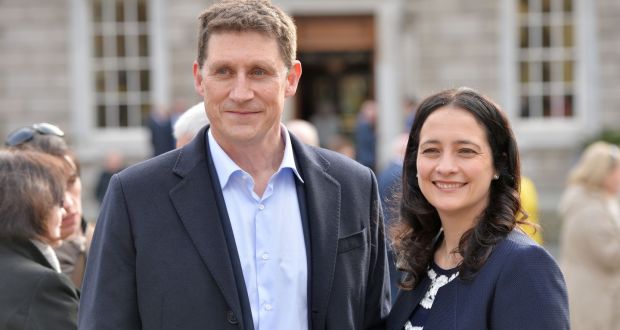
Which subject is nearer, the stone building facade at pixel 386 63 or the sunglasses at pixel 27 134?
the sunglasses at pixel 27 134

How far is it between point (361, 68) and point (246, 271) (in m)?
15.1

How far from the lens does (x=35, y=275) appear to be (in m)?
3.42

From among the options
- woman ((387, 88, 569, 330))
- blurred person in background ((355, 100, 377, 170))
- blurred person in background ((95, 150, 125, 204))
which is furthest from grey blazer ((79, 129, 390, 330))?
blurred person in background ((355, 100, 377, 170))

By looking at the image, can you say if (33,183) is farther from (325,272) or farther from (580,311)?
(580,311)

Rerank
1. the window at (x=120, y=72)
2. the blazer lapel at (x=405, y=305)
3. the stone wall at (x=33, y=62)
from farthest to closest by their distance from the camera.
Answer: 1. the window at (x=120, y=72)
2. the stone wall at (x=33, y=62)
3. the blazer lapel at (x=405, y=305)

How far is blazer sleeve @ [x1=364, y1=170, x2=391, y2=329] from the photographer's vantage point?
10.9ft

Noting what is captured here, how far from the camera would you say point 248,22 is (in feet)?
9.77

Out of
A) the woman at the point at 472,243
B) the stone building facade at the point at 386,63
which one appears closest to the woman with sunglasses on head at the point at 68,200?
the woman at the point at 472,243

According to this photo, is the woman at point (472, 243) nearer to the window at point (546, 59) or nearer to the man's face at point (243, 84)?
the man's face at point (243, 84)

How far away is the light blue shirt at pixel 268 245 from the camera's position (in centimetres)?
301

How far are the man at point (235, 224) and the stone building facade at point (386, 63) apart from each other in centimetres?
1238

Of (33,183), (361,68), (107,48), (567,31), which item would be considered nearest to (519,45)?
(567,31)

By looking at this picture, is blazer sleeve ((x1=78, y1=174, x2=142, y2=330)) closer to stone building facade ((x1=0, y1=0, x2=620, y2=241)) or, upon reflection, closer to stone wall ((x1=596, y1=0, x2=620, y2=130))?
stone building facade ((x1=0, y1=0, x2=620, y2=241))

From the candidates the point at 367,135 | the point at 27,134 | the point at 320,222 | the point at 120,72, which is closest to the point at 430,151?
the point at 320,222
